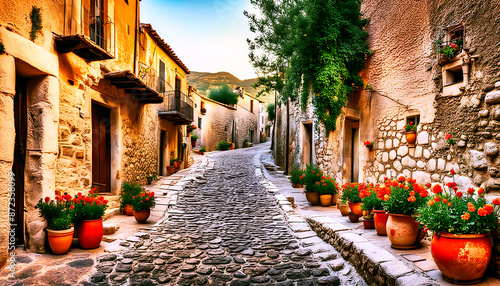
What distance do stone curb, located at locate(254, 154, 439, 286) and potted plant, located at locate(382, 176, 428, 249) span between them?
0.29m

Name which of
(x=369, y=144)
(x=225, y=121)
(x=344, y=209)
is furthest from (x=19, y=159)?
(x=225, y=121)

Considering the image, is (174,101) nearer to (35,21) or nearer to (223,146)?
(35,21)

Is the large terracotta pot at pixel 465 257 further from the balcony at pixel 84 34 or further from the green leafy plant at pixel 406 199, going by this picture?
the balcony at pixel 84 34

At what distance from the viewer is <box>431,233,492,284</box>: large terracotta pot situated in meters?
2.65

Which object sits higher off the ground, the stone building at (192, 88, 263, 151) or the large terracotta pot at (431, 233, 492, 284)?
the stone building at (192, 88, 263, 151)

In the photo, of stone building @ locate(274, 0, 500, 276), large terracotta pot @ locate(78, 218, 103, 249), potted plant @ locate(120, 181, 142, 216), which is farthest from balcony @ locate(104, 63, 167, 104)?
stone building @ locate(274, 0, 500, 276)

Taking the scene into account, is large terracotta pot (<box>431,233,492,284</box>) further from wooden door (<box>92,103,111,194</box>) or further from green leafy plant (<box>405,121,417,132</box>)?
wooden door (<box>92,103,111,194</box>)

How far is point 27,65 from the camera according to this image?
13.5 ft

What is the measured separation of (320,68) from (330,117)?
165 cm

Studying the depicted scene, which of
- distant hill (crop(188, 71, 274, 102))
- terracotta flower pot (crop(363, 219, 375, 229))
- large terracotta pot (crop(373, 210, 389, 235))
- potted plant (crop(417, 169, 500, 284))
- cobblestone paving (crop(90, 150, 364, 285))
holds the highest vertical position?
distant hill (crop(188, 71, 274, 102))

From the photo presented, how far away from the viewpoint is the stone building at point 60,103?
12.8 feet

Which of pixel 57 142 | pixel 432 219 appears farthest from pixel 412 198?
pixel 57 142

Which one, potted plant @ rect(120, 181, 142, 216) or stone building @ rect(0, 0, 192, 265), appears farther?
potted plant @ rect(120, 181, 142, 216)

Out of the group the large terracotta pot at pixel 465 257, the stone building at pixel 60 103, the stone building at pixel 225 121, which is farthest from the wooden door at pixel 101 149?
the stone building at pixel 225 121
